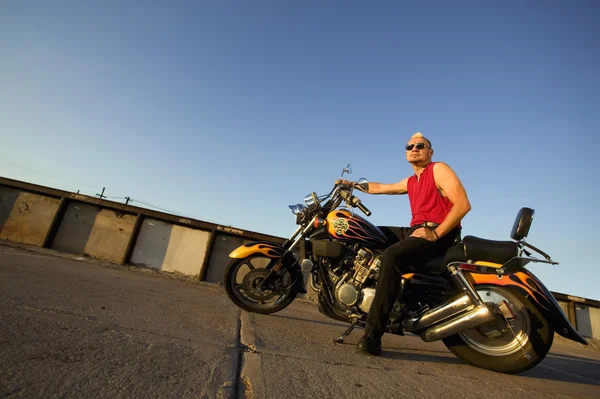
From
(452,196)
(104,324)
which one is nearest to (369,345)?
(452,196)

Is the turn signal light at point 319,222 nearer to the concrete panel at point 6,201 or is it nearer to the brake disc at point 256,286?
the brake disc at point 256,286

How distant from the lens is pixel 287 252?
3.44 m

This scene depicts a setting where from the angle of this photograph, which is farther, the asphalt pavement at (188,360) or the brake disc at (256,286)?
the brake disc at (256,286)

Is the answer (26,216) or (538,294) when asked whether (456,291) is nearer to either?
(538,294)

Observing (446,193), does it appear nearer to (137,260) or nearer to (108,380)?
(108,380)

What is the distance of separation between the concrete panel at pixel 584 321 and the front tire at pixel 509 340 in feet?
37.2

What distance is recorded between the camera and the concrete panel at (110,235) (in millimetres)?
8703

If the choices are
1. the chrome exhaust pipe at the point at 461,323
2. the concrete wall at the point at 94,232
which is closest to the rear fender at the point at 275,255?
the chrome exhaust pipe at the point at 461,323

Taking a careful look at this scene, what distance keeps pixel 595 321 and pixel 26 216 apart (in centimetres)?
1782

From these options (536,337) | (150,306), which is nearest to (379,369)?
(536,337)

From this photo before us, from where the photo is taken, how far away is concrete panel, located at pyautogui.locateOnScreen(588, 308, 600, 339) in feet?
34.7

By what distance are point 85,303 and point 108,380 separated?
1.43 m

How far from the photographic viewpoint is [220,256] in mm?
8852

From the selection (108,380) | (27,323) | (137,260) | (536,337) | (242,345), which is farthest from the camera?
(137,260)
